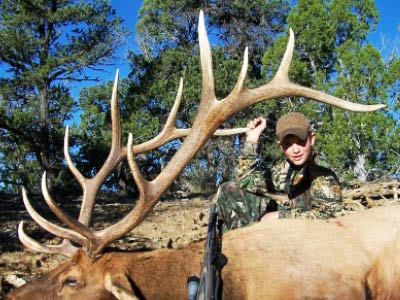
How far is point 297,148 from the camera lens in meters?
4.00

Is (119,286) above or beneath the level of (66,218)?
beneath

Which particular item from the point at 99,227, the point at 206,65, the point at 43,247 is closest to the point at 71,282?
the point at 43,247

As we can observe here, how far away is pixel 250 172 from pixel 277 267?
128 cm

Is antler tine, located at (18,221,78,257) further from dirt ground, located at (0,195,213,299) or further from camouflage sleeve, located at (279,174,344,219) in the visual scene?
camouflage sleeve, located at (279,174,344,219)

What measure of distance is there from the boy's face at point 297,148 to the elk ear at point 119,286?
65.1 inches

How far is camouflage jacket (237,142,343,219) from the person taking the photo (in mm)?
3959

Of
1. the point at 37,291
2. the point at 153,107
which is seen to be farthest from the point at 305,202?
the point at 153,107

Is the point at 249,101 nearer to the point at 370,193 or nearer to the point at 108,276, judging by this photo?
the point at 108,276

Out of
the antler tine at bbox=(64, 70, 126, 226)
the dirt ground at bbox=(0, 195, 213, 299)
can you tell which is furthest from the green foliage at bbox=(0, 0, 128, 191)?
the antler tine at bbox=(64, 70, 126, 226)

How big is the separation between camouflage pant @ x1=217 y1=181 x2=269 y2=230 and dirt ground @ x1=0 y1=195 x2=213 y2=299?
875 mm

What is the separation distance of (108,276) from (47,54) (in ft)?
43.7

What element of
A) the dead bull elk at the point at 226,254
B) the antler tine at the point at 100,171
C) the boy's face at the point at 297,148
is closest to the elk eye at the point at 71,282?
the dead bull elk at the point at 226,254

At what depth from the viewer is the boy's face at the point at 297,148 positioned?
13.0 feet

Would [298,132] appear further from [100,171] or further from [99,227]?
[99,227]
